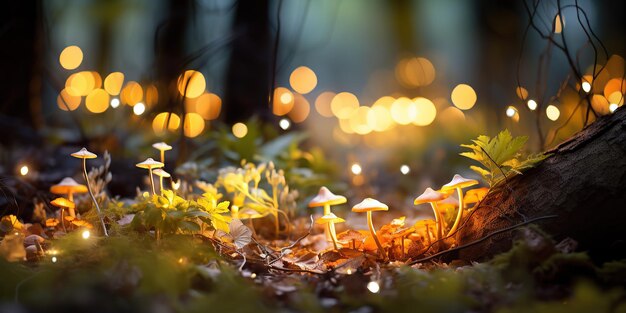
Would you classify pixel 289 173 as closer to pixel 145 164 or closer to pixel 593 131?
pixel 145 164

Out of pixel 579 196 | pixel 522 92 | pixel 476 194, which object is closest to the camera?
pixel 579 196

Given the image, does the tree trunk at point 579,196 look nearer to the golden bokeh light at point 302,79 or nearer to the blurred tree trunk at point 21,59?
the blurred tree trunk at point 21,59

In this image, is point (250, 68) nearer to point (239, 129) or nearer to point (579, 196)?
point (239, 129)

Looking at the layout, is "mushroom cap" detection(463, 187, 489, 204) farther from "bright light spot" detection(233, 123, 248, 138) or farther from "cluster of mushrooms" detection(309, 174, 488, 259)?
"bright light spot" detection(233, 123, 248, 138)

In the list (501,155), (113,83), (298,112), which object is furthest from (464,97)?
(501,155)

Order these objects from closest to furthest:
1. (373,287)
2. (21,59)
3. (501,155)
→ (373,287), (501,155), (21,59)

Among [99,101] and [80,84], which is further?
[80,84]

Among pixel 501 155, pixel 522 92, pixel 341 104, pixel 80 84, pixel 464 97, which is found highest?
pixel 80 84

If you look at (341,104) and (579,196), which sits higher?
(341,104)
